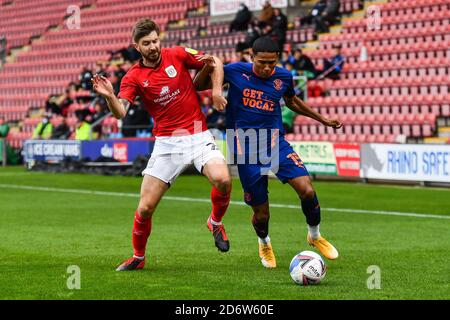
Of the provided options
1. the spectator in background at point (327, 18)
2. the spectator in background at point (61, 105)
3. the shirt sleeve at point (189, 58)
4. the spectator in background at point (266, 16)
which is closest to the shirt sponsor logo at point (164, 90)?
the shirt sleeve at point (189, 58)

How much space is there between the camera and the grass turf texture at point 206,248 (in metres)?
8.12

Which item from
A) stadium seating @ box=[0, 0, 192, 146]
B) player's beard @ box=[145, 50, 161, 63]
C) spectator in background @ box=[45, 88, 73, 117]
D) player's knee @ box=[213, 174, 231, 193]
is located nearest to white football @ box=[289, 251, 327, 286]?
player's knee @ box=[213, 174, 231, 193]

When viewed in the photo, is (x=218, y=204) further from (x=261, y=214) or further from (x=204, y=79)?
(x=204, y=79)

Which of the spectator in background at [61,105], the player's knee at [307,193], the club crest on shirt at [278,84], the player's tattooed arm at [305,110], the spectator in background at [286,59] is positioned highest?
the club crest on shirt at [278,84]

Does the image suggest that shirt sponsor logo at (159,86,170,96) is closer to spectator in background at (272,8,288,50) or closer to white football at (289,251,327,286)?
white football at (289,251,327,286)

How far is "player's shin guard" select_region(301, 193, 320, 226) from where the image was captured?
9.66m

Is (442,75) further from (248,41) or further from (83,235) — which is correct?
(83,235)

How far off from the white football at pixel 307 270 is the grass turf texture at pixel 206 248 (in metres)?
0.09

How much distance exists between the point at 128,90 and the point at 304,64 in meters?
18.7

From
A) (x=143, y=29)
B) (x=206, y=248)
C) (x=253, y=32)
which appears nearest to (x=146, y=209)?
(x=143, y=29)

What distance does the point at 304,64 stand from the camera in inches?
1087

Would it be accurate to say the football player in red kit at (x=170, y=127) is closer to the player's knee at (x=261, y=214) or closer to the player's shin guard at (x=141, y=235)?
the player's shin guard at (x=141, y=235)

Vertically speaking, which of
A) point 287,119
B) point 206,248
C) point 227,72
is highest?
point 227,72

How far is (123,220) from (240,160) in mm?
5632
